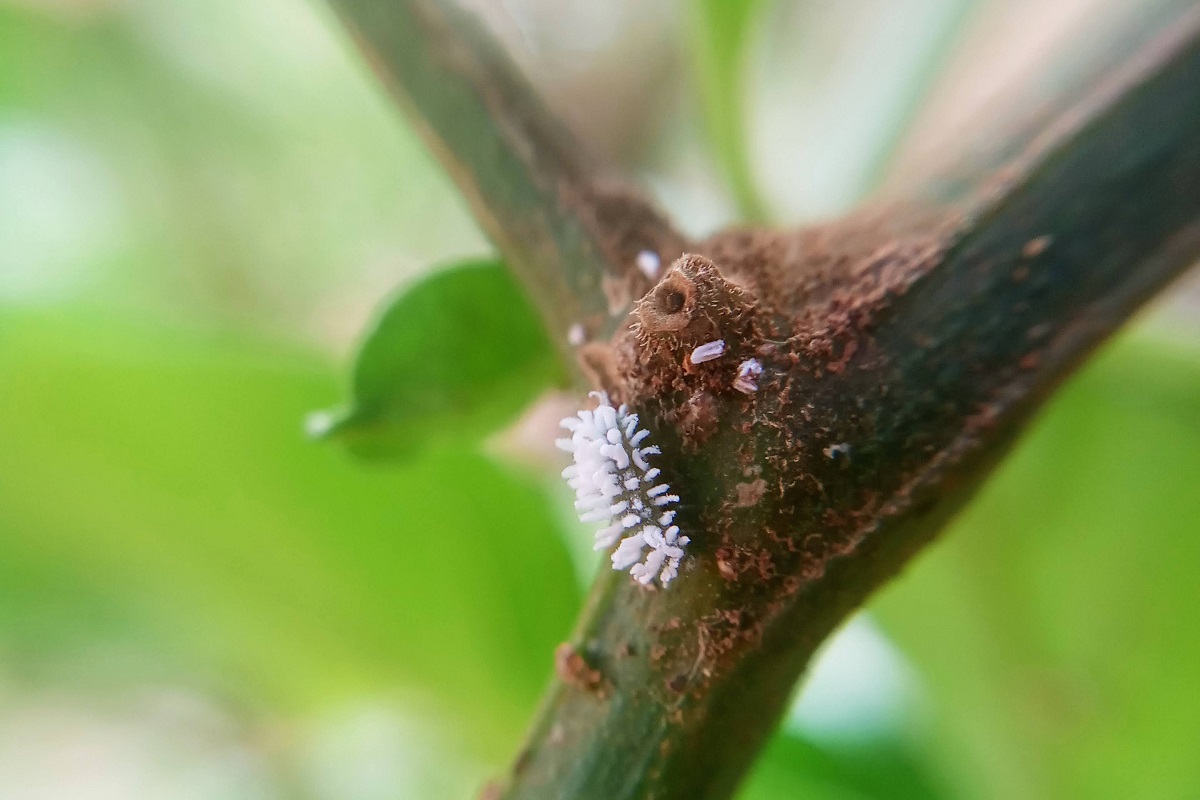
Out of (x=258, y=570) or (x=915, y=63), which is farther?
(x=915, y=63)

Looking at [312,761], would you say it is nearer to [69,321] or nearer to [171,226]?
[69,321]

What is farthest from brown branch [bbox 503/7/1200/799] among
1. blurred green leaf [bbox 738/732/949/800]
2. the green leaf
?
blurred green leaf [bbox 738/732/949/800]

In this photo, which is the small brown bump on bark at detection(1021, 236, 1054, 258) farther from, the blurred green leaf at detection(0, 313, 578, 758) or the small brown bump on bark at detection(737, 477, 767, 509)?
the blurred green leaf at detection(0, 313, 578, 758)

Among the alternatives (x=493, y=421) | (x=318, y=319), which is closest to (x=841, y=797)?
(x=493, y=421)

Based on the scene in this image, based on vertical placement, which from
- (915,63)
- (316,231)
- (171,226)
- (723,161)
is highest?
(316,231)

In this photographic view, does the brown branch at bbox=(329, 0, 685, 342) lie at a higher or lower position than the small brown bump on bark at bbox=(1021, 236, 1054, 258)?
higher

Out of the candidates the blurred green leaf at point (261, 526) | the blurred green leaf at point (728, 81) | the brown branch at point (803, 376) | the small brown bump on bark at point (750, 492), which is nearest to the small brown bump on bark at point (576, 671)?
the brown branch at point (803, 376)

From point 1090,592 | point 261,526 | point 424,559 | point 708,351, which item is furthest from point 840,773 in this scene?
point 708,351

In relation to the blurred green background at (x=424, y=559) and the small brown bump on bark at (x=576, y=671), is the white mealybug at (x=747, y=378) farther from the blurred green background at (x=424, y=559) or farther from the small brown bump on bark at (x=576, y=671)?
the blurred green background at (x=424, y=559)
